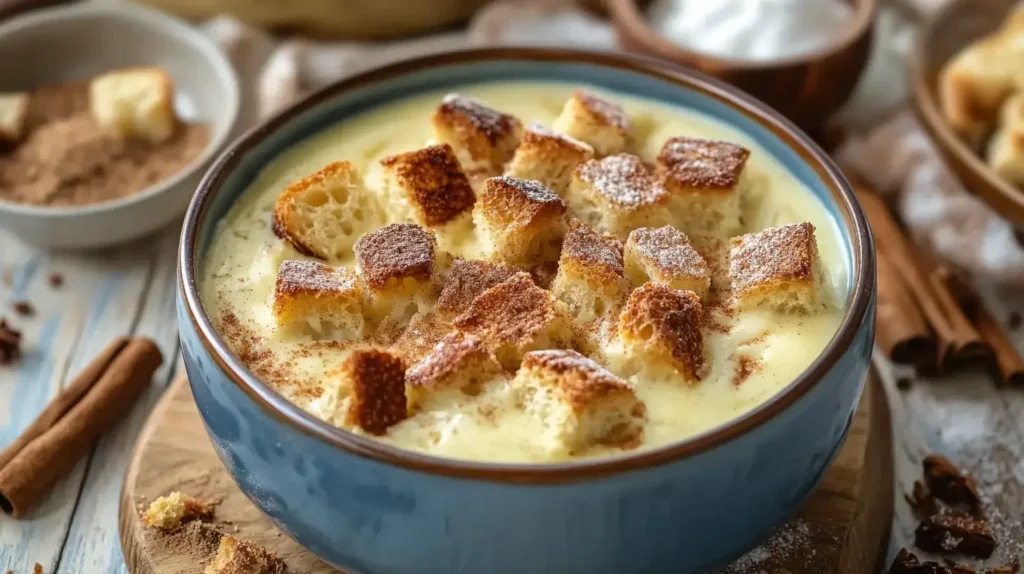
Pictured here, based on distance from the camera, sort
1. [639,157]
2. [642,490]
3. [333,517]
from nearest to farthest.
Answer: [642,490] → [333,517] → [639,157]

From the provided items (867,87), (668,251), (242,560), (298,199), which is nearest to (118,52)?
(298,199)

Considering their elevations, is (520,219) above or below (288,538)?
above

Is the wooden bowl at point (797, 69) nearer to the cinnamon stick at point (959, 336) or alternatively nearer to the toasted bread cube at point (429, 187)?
the cinnamon stick at point (959, 336)

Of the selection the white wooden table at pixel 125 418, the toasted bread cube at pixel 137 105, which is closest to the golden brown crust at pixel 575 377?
the white wooden table at pixel 125 418

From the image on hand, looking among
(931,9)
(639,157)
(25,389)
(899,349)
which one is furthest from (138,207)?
(931,9)

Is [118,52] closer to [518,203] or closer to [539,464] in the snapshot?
[518,203]

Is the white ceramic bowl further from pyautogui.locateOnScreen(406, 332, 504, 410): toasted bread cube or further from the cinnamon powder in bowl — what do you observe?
pyautogui.locateOnScreen(406, 332, 504, 410): toasted bread cube

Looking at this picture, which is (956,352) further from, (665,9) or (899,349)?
(665,9)
